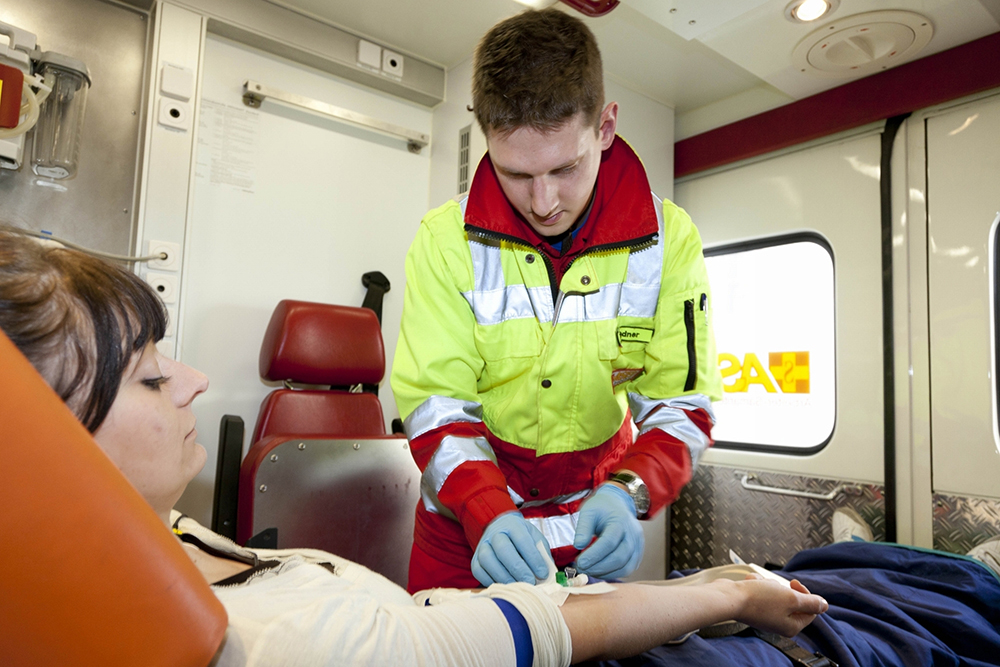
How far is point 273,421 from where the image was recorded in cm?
247

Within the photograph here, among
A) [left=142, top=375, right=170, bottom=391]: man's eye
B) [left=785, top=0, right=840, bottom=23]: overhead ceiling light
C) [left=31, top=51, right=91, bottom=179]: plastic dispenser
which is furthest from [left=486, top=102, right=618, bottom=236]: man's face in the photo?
[left=31, top=51, right=91, bottom=179]: plastic dispenser

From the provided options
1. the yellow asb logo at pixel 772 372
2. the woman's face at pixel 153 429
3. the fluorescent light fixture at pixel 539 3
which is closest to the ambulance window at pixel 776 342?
the yellow asb logo at pixel 772 372

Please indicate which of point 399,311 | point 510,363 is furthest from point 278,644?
point 399,311

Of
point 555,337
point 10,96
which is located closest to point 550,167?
point 555,337

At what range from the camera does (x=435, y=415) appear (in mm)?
1405

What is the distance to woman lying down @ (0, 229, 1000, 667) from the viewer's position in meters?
0.70

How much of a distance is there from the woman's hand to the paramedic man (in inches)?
11.3

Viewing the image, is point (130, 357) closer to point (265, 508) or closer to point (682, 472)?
point (682, 472)

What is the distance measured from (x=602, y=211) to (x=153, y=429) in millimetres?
1177

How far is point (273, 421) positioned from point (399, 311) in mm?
1153

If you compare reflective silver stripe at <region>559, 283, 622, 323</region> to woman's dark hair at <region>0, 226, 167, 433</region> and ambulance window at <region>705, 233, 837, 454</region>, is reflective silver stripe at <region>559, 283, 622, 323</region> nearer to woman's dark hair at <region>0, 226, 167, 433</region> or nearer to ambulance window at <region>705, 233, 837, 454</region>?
woman's dark hair at <region>0, 226, 167, 433</region>

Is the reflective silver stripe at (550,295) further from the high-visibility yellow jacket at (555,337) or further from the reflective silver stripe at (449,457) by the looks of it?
the reflective silver stripe at (449,457)

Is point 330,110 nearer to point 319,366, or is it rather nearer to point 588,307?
point 319,366

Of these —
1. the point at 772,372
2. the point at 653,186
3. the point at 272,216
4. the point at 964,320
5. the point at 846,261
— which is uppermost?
the point at 653,186
